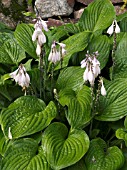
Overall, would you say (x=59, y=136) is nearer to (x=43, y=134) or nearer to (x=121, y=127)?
(x=43, y=134)

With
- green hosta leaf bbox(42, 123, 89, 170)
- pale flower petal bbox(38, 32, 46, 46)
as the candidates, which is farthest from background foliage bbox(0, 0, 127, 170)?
pale flower petal bbox(38, 32, 46, 46)

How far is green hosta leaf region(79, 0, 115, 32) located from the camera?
349 centimetres

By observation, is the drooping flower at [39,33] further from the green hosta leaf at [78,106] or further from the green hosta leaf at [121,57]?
the green hosta leaf at [121,57]

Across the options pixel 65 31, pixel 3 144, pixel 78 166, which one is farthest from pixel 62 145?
pixel 65 31

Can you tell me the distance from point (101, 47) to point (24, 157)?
3.67ft

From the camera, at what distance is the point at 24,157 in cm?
253

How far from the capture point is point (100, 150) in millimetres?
2582

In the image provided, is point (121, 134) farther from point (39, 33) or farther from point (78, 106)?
point (39, 33)

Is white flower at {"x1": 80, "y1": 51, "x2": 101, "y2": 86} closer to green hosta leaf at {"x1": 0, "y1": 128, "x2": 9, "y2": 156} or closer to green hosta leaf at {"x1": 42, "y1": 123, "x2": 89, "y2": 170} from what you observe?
green hosta leaf at {"x1": 42, "y1": 123, "x2": 89, "y2": 170}

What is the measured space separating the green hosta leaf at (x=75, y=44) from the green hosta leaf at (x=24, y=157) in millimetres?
736

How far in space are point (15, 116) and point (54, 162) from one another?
43cm

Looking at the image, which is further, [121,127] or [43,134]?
[121,127]

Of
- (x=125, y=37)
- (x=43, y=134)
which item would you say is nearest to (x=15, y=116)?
(x=43, y=134)

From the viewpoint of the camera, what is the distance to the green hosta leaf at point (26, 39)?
3.24 metres
